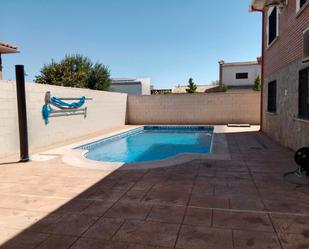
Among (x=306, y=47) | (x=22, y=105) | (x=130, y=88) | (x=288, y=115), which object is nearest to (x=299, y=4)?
(x=306, y=47)

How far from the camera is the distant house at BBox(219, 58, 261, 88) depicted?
34594 mm

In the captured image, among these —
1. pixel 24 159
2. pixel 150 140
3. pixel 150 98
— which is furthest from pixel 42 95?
pixel 150 98

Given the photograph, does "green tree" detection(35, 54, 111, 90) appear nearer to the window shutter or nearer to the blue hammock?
the blue hammock

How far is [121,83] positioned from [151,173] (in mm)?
36909

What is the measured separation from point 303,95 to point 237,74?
2963cm

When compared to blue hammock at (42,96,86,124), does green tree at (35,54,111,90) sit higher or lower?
higher

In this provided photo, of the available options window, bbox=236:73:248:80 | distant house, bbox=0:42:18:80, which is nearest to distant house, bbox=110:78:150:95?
window, bbox=236:73:248:80

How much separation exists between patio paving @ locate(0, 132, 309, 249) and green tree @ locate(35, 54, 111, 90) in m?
17.2

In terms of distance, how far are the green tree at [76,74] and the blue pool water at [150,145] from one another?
10.1 m

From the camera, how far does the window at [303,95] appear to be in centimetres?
656

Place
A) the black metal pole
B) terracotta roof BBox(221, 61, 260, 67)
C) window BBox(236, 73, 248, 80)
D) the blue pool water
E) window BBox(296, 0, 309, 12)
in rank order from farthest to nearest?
window BBox(236, 73, 248, 80)
terracotta roof BBox(221, 61, 260, 67)
the blue pool water
window BBox(296, 0, 309, 12)
the black metal pole

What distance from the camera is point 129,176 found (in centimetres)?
512

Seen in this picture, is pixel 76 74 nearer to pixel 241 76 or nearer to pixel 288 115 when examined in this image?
pixel 288 115

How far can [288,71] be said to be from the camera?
780 cm
